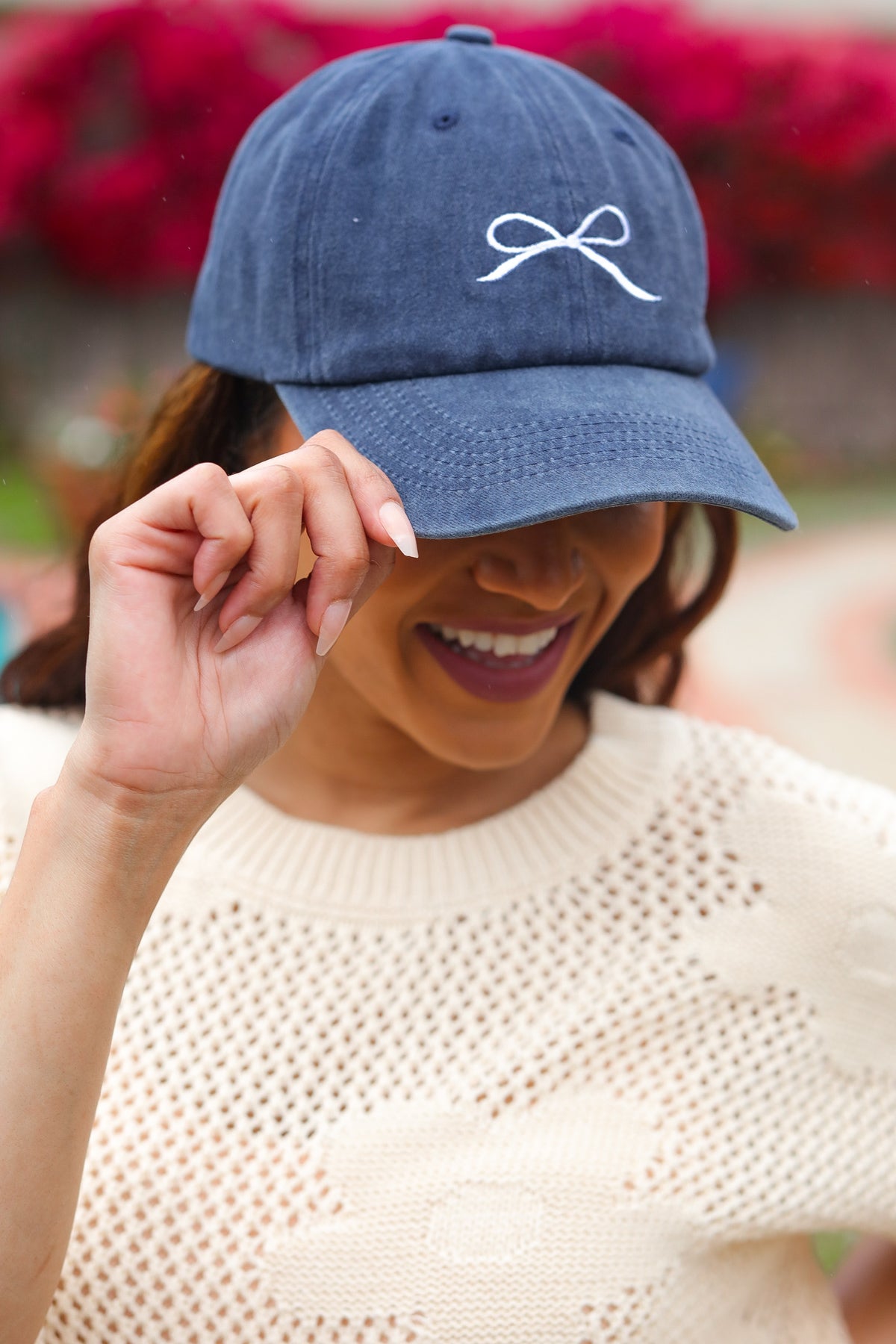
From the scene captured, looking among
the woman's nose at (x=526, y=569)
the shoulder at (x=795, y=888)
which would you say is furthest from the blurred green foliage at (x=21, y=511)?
the woman's nose at (x=526, y=569)

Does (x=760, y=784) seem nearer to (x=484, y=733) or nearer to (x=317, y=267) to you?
(x=484, y=733)

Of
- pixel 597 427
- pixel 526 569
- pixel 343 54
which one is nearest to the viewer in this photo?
pixel 597 427

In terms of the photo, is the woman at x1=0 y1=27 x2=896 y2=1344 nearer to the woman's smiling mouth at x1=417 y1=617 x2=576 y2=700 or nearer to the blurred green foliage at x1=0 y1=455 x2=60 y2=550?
the woman's smiling mouth at x1=417 y1=617 x2=576 y2=700

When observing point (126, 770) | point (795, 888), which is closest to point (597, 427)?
point (126, 770)

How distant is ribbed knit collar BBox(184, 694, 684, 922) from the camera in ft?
4.60

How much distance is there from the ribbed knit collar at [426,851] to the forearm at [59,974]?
0.38 m

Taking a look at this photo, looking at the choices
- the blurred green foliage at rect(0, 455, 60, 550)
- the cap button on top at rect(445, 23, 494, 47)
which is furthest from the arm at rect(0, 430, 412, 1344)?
the blurred green foliage at rect(0, 455, 60, 550)

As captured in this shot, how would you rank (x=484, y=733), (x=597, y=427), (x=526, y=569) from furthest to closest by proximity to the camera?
(x=484, y=733) → (x=526, y=569) → (x=597, y=427)

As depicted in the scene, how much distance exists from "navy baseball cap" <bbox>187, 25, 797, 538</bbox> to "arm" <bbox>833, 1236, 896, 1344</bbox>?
0.92m

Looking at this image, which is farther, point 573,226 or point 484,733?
point 484,733

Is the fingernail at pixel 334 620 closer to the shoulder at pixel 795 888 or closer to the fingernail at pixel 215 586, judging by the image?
the fingernail at pixel 215 586

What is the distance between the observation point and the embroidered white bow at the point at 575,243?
1122 mm

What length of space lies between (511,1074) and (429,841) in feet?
0.84

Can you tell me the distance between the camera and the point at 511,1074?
1325 mm
